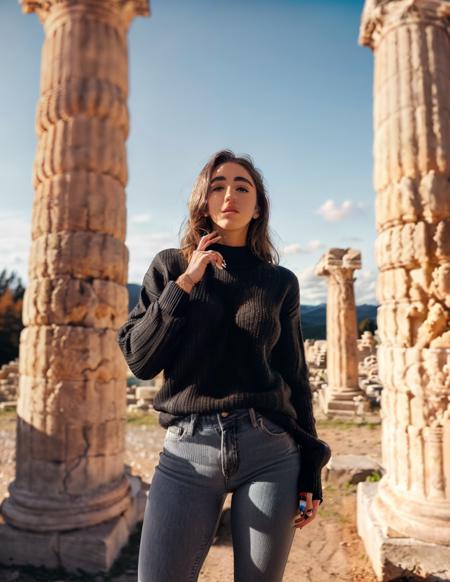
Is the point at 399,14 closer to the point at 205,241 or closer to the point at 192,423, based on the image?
the point at 205,241

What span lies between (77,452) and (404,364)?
3.58 meters

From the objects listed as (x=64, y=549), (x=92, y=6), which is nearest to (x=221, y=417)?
(x=64, y=549)

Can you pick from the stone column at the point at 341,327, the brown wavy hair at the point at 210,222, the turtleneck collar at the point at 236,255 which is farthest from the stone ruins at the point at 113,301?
the stone column at the point at 341,327

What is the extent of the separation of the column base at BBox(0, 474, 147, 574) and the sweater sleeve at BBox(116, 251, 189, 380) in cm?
375

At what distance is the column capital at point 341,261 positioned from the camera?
15.8 meters

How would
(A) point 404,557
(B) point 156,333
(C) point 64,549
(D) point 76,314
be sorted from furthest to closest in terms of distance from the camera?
(D) point 76,314 → (C) point 64,549 → (A) point 404,557 → (B) point 156,333

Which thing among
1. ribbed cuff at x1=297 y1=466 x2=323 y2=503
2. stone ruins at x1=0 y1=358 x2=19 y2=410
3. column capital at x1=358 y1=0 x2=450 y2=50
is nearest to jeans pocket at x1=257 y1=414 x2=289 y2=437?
ribbed cuff at x1=297 y1=466 x2=323 y2=503

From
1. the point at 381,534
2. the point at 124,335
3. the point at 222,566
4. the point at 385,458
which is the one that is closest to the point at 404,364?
the point at 385,458

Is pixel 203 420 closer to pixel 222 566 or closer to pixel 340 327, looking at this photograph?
pixel 222 566

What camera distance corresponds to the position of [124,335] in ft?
5.65

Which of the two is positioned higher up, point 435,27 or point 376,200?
point 435,27

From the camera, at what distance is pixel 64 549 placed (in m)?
4.54

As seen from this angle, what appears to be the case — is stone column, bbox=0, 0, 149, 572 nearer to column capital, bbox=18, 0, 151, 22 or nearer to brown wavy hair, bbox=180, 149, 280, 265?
column capital, bbox=18, 0, 151, 22

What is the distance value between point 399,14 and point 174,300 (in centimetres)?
516
